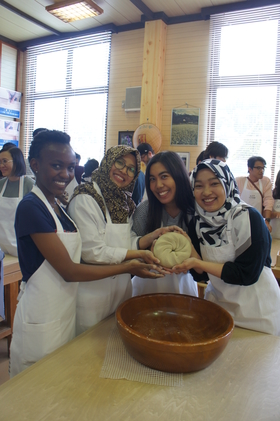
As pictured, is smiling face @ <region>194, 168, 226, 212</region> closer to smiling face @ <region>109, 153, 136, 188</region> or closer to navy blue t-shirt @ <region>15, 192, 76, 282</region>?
smiling face @ <region>109, 153, 136, 188</region>

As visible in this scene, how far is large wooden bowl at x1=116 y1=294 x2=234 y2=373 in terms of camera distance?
0.99 meters

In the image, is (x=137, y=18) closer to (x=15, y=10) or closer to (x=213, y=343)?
(x=15, y=10)

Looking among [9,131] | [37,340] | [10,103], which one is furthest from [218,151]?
[10,103]

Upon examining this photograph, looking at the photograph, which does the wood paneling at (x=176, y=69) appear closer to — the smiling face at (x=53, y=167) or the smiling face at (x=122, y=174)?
the smiling face at (x=122, y=174)

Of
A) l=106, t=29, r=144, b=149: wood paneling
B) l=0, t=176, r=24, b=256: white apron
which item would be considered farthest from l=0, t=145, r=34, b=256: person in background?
l=106, t=29, r=144, b=149: wood paneling

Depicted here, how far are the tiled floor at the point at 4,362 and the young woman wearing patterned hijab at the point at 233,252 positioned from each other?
1.94 m

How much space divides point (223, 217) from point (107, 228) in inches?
22.4

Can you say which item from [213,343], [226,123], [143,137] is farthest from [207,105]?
[213,343]

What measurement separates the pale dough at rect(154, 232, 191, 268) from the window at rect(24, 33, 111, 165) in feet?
17.6

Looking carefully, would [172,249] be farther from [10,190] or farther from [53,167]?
[10,190]

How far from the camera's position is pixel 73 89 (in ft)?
22.8

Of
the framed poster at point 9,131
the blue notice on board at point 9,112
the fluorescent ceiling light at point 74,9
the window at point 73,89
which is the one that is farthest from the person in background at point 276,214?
the blue notice on board at point 9,112

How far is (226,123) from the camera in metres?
5.44

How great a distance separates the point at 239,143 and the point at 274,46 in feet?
5.18
